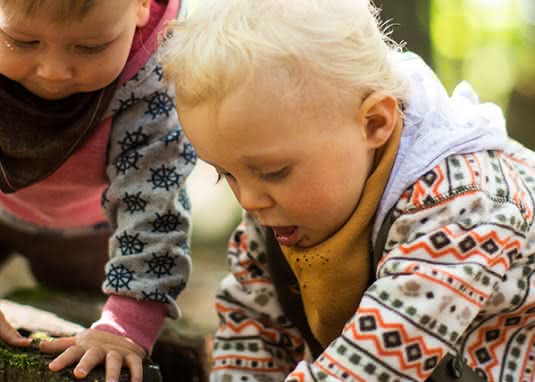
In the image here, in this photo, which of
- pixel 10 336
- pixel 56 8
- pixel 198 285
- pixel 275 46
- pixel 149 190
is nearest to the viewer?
pixel 275 46

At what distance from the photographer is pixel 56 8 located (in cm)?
174

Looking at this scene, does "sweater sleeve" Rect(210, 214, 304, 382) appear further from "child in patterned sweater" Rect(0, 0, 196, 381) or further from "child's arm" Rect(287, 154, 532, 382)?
"child's arm" Rect(287, 154, 532, 382)

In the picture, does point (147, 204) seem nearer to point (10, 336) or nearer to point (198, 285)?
point (10, 336)

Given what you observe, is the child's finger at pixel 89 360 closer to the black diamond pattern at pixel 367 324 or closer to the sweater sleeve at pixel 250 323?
the sweater sleeve at pixel 250 323

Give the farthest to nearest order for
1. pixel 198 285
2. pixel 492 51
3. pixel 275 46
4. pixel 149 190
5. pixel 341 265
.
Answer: pixel 492 51 < pixel 198 285 < pixel 149 190 < pixel 341 265 < pixel 275 46

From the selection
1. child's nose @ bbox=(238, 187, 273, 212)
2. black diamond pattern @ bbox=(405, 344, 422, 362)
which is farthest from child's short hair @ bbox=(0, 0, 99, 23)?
black diamond pattern @ bbox=(405, 344, 422, 362)

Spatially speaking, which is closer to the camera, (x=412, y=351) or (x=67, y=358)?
(x=412, y=351)

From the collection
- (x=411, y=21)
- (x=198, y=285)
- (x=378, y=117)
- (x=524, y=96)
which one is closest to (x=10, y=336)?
(x=378, y=117)

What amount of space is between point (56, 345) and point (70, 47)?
591mm

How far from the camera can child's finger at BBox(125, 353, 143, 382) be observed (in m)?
1.88

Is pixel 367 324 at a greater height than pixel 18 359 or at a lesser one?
greater

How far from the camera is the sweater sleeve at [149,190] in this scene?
6.86 feet

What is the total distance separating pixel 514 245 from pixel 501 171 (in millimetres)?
157

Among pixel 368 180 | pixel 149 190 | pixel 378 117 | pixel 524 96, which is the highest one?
pixel 378 117
